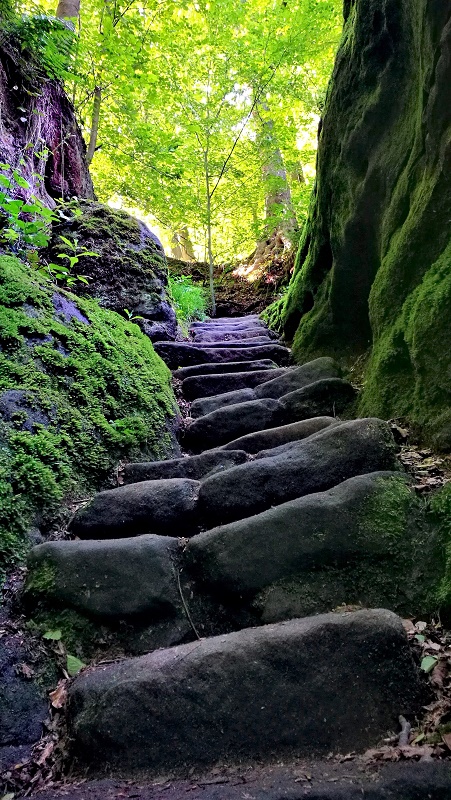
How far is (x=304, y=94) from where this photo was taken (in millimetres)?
9188

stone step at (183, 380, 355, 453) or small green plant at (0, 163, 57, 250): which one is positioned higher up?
small green plant at (0, 163, 57, 250)

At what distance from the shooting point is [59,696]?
→ 1751 mm

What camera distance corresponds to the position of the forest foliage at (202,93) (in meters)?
7.96

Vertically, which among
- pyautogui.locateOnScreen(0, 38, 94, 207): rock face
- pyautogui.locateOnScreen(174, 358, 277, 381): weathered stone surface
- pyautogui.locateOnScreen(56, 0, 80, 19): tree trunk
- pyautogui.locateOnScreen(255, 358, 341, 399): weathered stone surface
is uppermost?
pyautogui.locateOnScreen(56, 0, 80, 19): tree trunk

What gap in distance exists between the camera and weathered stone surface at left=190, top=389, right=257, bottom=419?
Answer: 4.21 metres

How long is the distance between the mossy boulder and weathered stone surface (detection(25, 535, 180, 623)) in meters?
3.38

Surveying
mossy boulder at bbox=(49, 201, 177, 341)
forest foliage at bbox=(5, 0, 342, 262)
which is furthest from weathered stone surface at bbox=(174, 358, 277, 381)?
forest foliage at bbox=(5, 0, 342, 262)

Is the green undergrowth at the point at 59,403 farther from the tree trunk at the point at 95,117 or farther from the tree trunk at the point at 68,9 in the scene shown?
the tree trunk at the point at 68,9

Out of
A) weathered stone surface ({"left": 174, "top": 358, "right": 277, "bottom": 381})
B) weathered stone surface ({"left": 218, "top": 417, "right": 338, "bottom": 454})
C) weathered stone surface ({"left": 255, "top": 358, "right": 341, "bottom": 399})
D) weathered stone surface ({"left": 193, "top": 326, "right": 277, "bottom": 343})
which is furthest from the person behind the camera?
weathered stone surface ({"left": 193, "top": 326, "right": 277, "bottom": 343})

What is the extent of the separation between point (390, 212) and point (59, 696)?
Result: 346 centimetres

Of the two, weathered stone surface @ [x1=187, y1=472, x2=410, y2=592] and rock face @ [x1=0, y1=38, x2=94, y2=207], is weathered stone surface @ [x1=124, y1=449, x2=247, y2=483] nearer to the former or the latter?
weathered stone surface @ [x1=187, y1=472, x2=410, y2=592]

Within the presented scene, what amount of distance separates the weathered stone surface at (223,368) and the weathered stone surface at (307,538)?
3.02 meters

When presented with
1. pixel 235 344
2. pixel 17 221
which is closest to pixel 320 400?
pixel 235 344

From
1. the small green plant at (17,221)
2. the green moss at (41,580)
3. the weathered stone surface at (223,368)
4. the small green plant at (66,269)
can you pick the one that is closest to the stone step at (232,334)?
the weathered stone surface at (223,368)
